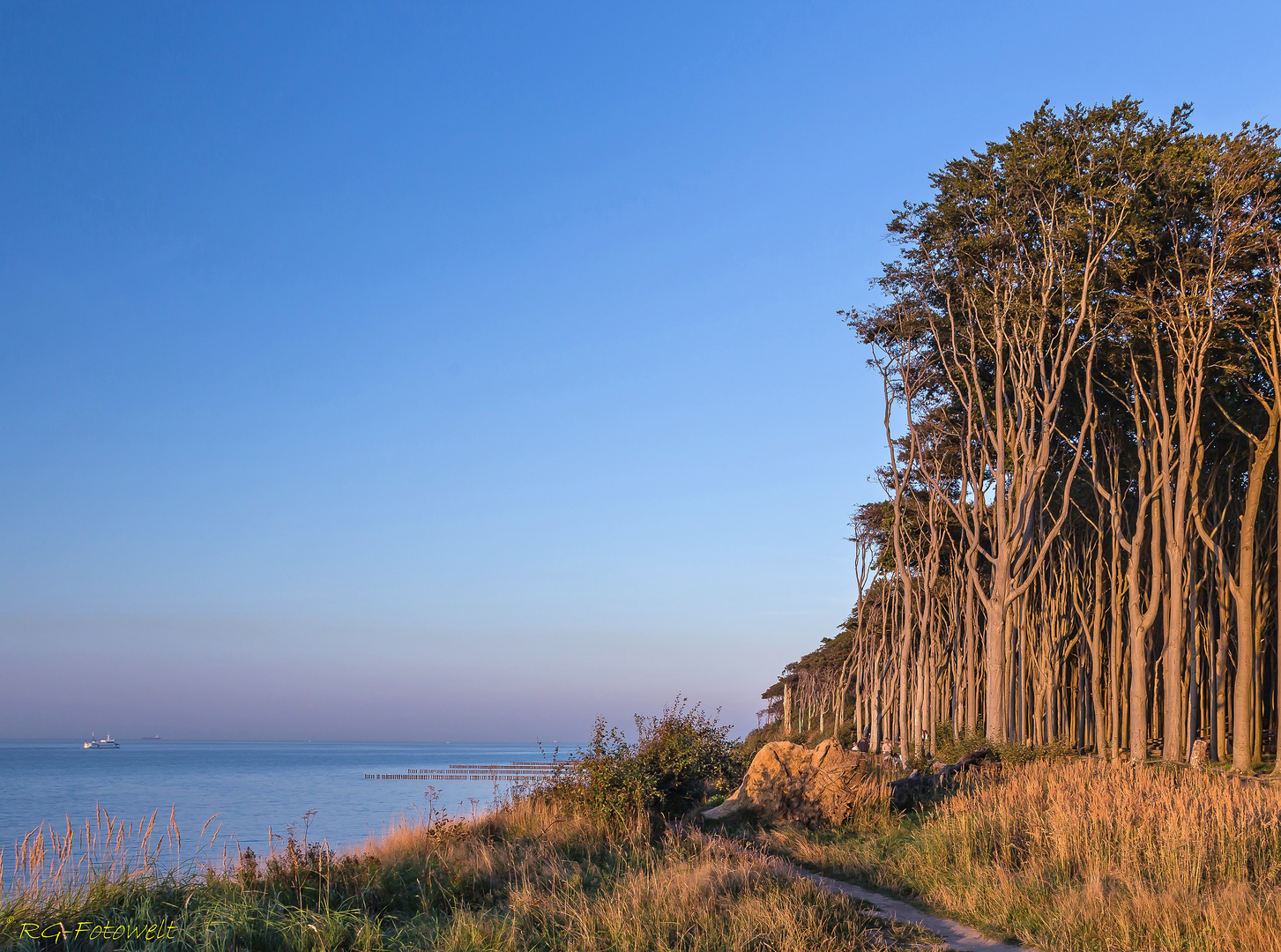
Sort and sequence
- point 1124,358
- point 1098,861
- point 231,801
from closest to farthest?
point 1098,861, point 1124,358, point 231,801

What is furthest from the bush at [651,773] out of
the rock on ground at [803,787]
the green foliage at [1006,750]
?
the green foliage at [1006,750]

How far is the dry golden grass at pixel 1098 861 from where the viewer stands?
24.6ft

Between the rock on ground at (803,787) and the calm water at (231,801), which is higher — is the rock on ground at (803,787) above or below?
above

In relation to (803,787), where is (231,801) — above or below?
below

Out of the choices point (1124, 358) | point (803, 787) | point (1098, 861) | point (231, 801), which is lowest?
point (231, 801)

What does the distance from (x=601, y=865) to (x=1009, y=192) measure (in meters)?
19.4

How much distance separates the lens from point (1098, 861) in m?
9.36

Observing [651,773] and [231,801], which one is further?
[231,801]

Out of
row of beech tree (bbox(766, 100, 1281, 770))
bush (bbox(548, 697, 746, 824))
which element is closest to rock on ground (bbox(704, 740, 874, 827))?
bush (bbox(548, 697, 746, 824))
